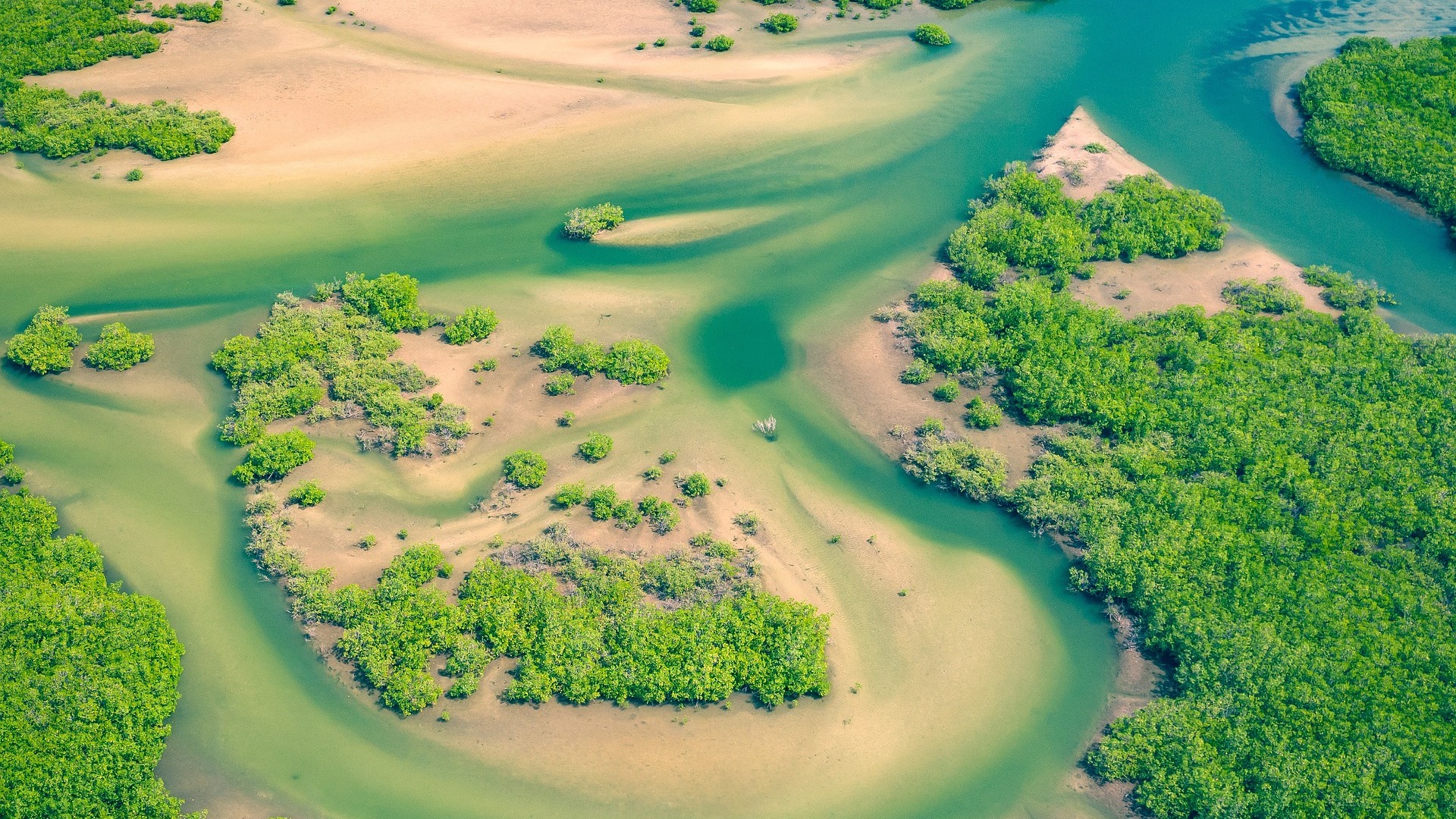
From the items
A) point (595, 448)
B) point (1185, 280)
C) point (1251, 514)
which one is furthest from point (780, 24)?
point (1251, 514)

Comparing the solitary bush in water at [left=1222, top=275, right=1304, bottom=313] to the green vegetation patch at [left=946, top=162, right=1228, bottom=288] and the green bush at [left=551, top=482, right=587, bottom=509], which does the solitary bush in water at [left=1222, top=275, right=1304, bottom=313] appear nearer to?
the green vegetation patch at [left=946, top=162, right=1228, bottom=288]

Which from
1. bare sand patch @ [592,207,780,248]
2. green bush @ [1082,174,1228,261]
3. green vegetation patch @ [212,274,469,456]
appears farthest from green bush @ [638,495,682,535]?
green bush @ [1082,174,1228,261]

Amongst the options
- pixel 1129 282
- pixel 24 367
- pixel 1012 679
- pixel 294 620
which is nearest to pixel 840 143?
pixel 1129 282

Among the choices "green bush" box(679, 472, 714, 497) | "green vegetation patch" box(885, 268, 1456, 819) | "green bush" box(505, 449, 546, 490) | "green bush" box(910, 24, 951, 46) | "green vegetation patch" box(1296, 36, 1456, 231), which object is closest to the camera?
"green vegetation patch" box(885, 268, 1456, 819)

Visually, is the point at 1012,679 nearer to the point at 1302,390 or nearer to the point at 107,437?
the point at 1302,390

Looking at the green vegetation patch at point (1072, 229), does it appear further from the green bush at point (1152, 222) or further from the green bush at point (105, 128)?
the green bush at point (105, 128)

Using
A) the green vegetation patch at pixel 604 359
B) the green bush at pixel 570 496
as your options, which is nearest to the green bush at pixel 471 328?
the green vegetation patch at pixel 604 359
